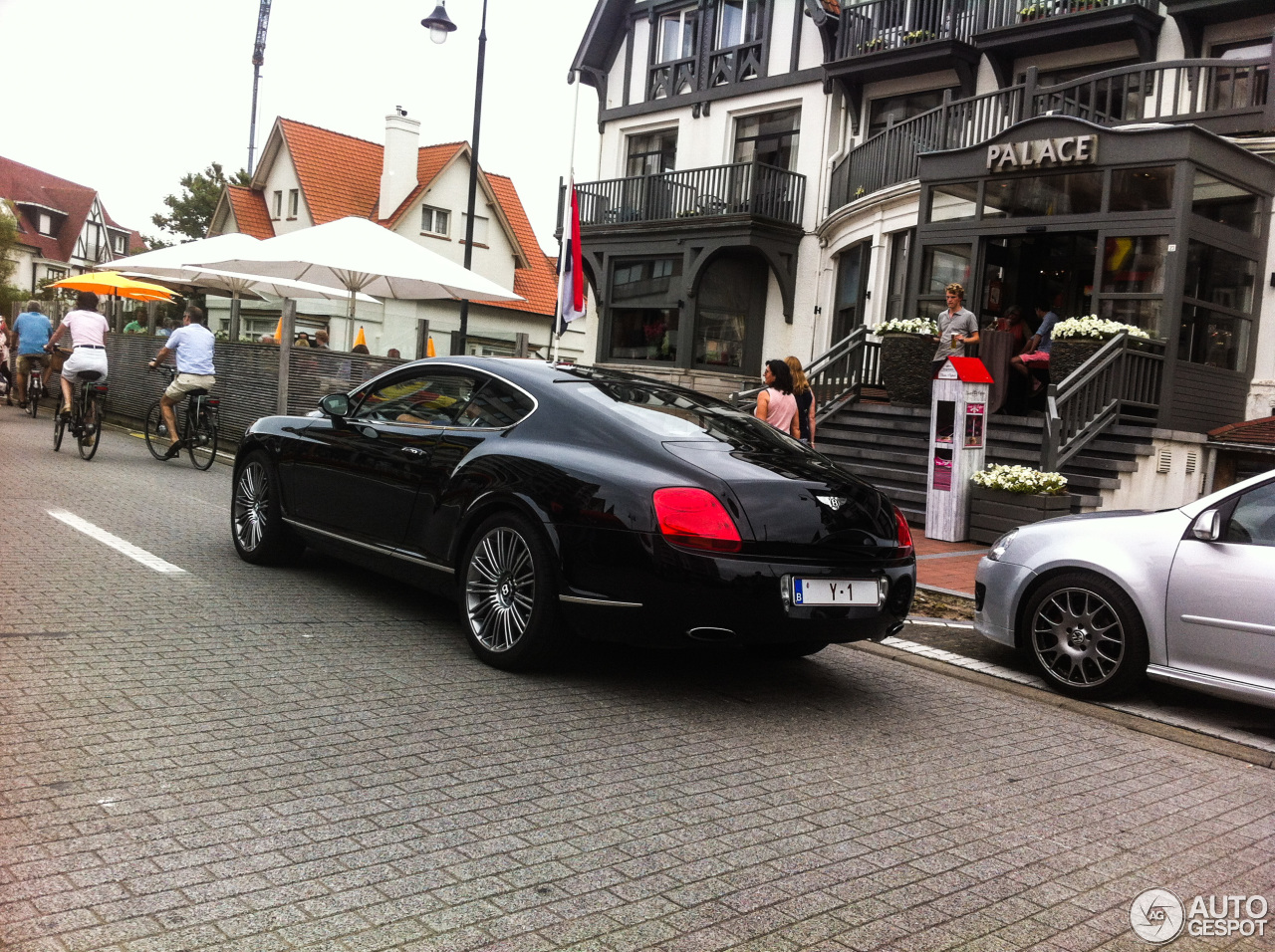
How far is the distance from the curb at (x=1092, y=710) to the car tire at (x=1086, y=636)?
0.12 meters

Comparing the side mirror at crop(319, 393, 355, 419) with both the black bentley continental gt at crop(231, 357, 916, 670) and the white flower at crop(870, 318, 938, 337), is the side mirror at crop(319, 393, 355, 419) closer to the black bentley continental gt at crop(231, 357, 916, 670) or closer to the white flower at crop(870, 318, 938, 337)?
the black bentley continental gt at crop(231, 357, 916, 670)

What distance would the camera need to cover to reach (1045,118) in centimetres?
1627

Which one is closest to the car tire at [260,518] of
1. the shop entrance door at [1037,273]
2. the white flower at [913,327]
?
the white flower at [913,327]

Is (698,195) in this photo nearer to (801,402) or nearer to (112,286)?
(112,286)

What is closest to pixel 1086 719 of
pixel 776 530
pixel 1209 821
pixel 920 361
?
pixel 1209 821

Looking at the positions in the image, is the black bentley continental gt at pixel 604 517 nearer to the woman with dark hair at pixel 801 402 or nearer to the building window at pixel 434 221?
the woman with dark hair at pixel 801 402

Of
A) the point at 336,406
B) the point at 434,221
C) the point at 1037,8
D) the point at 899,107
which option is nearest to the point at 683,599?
the point at 336,406

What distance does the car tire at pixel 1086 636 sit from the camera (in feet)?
19.9

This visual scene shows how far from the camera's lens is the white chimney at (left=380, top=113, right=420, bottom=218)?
4278 cm

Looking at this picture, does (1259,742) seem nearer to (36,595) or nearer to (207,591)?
(207,591)

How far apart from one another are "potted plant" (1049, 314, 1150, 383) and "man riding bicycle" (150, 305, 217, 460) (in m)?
10.2

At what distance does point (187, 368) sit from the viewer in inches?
559

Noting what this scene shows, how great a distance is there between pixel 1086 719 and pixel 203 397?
37.8ft

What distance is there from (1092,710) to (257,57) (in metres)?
53.6
